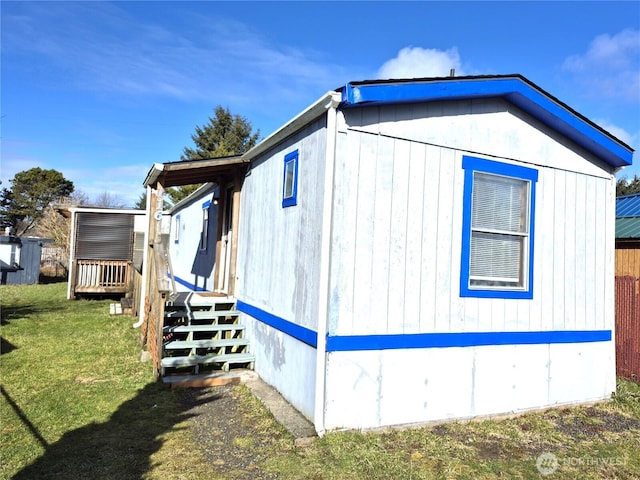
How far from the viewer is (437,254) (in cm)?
480

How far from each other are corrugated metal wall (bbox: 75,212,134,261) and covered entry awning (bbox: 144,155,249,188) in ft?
27.2

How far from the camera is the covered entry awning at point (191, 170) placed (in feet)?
21.6

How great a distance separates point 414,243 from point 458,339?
117 centimetres

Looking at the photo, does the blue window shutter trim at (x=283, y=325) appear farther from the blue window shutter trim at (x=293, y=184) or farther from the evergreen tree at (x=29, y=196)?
the evergreen tree at (x=29, y=196)

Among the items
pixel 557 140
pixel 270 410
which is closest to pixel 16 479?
pixel 270 410

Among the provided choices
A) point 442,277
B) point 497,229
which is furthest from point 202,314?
point 497,229

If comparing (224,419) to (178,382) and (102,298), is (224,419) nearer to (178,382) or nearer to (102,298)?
(178,382)

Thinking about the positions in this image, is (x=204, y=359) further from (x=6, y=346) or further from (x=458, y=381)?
(x=6, y=346)

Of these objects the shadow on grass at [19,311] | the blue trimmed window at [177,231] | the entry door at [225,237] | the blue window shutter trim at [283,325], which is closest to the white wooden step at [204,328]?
the blue window shutter trim at [283,325]

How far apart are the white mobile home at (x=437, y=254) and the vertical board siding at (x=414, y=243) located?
0.02m

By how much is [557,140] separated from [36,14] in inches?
328

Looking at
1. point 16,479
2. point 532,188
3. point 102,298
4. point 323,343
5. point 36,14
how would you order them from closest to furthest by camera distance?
point 16,479 < point 323,343 < point 532,188 < point 36,14 < point 102,298

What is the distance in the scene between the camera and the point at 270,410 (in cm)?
483

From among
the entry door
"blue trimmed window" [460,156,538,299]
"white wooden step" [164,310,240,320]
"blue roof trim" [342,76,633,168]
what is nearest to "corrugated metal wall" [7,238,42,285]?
the entry door
